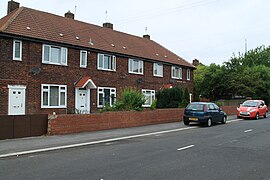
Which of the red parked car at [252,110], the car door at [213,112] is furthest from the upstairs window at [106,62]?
the red parked car at [252,110]

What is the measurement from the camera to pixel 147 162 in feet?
27.0

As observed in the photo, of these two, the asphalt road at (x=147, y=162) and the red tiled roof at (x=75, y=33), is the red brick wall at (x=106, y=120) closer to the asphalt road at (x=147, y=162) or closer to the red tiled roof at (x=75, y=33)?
the asphalt road at (x=147, y=162)

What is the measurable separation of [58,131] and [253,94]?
3237 centimetres

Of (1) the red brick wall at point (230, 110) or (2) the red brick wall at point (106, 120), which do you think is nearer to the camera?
(2) the red brick wall at point (106, 120)

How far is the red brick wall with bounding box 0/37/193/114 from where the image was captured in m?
19.3

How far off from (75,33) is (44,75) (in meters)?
5.67

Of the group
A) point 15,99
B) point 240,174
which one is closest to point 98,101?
point 15,99

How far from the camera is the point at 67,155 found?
31.2ft

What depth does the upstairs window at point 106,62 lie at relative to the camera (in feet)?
83.3

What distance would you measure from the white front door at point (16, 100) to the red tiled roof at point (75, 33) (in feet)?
11.8

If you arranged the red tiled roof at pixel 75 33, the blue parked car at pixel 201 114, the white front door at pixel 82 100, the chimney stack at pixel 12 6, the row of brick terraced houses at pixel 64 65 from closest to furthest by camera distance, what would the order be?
the blue parked car at pixel 201 114 < the row of brick terraced houses at pixel 64 65 < the red tiled roof at pixel 75 33 < the white front door at pixel 82 100 < the chimney stack at pixel 12 6

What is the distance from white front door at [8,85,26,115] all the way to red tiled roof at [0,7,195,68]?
361 centimetres

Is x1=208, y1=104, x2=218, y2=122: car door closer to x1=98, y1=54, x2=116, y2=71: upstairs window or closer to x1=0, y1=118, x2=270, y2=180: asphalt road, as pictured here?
x1=0, y1=118, x2=270, y2=180: asphalt road

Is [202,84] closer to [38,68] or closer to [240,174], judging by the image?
[38,68]
